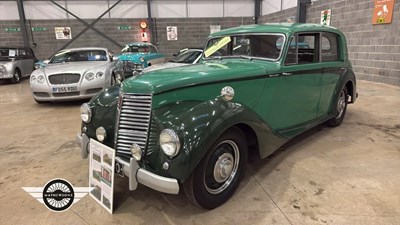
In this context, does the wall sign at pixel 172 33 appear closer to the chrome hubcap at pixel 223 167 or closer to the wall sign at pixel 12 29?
the wall sign at pixel 12 29

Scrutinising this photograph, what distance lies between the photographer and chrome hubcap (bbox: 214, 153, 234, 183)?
2.28 metres

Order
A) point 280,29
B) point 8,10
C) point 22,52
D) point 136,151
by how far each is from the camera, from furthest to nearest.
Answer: point 8,10, point 22,52, point 280,29, point 136,151

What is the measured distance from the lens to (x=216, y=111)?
2139 millimetres

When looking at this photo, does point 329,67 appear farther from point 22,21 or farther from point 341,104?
point 22,21

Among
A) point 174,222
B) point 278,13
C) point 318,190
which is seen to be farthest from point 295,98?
point 278,13

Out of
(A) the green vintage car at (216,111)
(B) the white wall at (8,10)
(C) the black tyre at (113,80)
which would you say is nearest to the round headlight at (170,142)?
(A) the green vintage car at (216,111)

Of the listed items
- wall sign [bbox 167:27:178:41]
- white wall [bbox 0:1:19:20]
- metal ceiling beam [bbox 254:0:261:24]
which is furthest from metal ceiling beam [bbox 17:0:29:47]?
metal ceiling beam [bbox 254:0:261:24]

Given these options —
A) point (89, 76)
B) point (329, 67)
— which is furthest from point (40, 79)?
point (329, 67)

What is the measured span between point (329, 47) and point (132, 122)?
2.91 meters

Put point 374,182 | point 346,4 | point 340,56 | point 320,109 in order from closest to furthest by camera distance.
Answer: point 374,182 → point 320,109 → point 340,56 → point 346,4

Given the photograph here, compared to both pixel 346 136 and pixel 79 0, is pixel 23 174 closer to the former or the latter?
pixel 346 136

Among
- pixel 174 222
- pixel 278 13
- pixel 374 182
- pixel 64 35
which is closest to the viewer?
pixel 174 222

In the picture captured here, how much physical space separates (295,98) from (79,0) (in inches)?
536

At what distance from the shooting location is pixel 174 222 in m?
2.14
